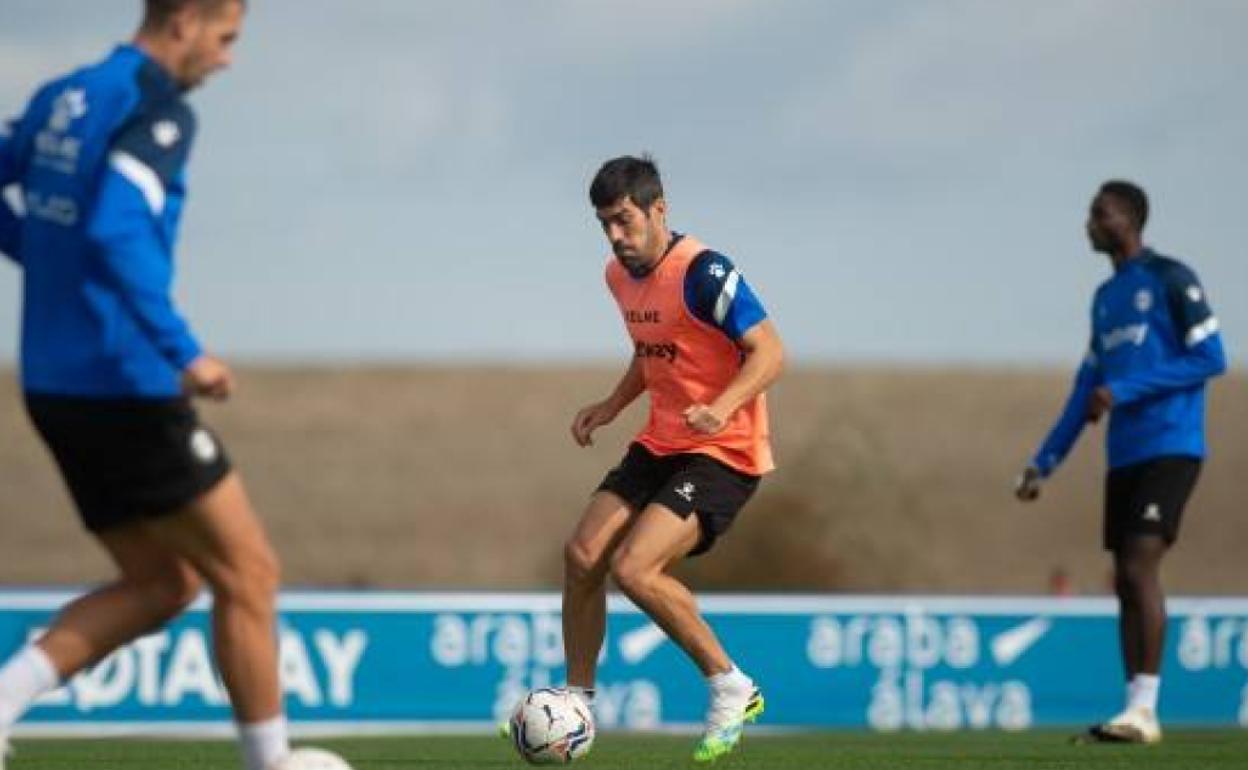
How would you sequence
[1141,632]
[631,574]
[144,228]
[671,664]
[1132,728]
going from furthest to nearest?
[671,664]
[1141,632]
[1132,728]
[631,574]
[144,228]

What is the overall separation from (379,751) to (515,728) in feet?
9.67

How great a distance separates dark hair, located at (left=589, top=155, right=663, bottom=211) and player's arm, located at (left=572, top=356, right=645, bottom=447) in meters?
0.80

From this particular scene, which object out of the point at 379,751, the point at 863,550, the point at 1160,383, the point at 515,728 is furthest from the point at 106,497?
the point at 863,550

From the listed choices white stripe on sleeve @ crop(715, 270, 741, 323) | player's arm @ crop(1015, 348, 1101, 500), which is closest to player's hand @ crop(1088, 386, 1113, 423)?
player's arm @ crop(1015, 348, 1101, 500)

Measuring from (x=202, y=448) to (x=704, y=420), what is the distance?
2.83 meters

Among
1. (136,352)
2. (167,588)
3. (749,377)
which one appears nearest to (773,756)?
(749,377)

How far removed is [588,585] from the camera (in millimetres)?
9344

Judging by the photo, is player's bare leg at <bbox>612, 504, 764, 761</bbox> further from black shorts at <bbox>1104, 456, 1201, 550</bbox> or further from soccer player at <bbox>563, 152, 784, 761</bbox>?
black shorts at <bbox>1104, 456, 1201, 550</bbox>

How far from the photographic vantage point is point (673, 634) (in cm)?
933

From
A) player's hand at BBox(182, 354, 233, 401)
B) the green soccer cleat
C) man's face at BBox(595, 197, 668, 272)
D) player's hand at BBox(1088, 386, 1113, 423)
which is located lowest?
the green soccer cleat

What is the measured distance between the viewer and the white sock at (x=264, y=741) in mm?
6355

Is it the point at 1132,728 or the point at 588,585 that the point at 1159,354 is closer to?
the point at 1132,728

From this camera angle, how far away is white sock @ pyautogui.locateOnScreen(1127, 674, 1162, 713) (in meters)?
11.6

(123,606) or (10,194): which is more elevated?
(10,194)
